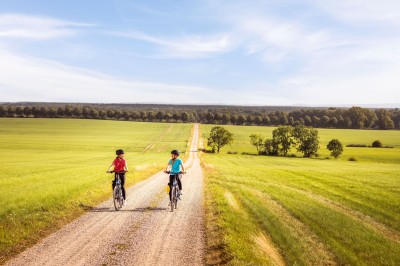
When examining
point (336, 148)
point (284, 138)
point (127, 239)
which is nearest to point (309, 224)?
point (127, 239)

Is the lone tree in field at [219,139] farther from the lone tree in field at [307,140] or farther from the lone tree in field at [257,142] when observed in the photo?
the lone tree in field at [307,140]

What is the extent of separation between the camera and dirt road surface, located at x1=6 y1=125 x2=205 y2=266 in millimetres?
9156

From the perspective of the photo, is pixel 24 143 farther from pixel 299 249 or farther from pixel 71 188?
pixel 299 249

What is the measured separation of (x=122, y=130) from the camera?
14475 centimetres

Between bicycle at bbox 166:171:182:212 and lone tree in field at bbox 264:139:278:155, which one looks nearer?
bicycle at bbox 166:171:182:212

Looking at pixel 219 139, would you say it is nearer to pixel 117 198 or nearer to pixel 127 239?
pixel 117 198

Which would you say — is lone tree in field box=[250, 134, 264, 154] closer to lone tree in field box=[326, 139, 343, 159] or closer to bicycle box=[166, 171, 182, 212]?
lone tree in field box=[326, 139, 343, 159]

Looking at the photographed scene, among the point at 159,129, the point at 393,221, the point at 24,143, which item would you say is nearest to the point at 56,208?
the point at 393,221

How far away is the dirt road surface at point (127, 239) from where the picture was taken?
360 inches

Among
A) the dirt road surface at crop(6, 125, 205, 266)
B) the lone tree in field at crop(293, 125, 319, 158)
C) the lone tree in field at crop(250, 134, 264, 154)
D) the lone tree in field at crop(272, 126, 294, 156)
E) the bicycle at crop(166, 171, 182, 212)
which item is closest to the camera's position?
the dirt road surface at crop(6, 125, 205, 266)

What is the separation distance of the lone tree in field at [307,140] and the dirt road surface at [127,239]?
294 feet

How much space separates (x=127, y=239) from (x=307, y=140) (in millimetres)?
96095

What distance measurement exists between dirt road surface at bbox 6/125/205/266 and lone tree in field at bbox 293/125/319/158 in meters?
89.7

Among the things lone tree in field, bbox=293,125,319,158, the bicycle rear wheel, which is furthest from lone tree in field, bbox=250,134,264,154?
the bicycle rear wheel
